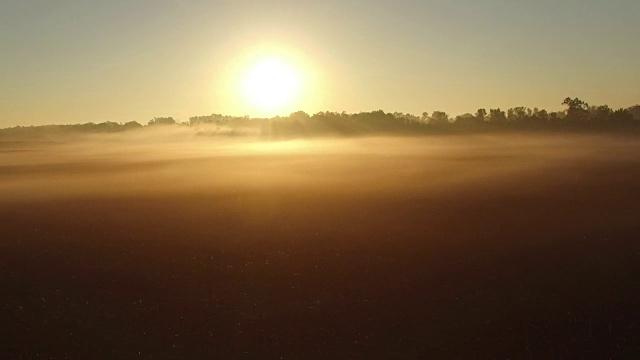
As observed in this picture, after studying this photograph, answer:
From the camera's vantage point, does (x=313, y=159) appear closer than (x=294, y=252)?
No

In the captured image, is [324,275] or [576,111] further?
[576,111]

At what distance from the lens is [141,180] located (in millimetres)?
60312

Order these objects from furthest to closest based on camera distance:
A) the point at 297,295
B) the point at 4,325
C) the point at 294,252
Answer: the point at 294,252, the point at 297,295, the point at 4,325

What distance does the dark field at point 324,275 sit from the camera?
17781 mm

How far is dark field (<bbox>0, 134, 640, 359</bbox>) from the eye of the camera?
58.3 feet

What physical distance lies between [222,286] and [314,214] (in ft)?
46.2

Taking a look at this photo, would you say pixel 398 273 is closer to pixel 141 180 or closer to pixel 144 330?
pixel 144 330

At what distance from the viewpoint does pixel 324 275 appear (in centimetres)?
2366

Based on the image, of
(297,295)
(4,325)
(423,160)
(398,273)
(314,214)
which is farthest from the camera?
(423,160)

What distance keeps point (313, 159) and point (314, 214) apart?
53.0 m

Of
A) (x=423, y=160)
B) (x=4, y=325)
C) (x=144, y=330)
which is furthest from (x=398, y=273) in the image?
(x=423, y=160)

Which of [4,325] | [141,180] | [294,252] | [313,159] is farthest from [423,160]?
→ [4,325]

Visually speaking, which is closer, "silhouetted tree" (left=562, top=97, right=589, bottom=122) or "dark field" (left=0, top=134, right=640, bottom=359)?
"dark field" (left=0, top=134, right=640, bottom=359)

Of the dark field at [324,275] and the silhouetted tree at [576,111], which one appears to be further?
the silhouetted tree at [576,111]
